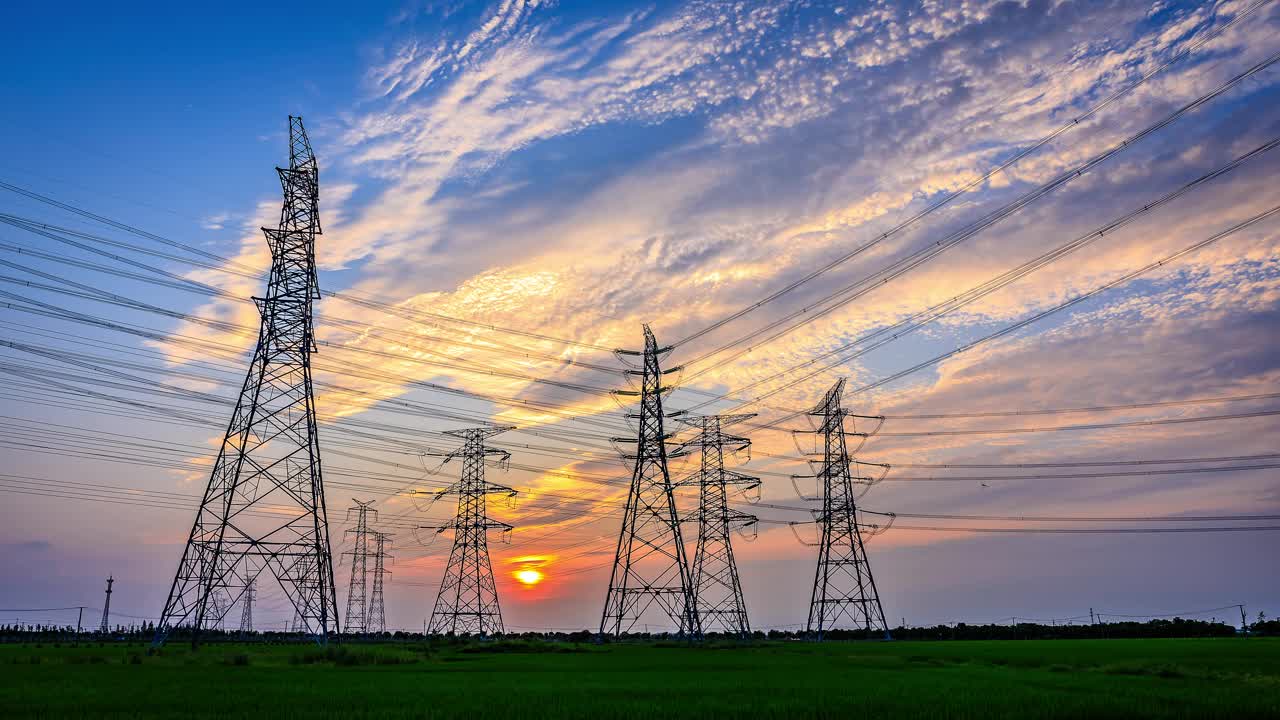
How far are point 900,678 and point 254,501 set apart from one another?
1126 inches

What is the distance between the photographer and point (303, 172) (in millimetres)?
45062

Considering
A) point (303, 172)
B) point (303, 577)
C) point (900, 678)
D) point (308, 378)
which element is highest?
point (303, 172)

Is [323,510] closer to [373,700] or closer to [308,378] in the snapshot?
[308,378]

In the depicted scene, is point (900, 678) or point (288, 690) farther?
point (900, 678)

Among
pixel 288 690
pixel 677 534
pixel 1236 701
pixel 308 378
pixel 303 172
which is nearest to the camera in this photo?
pixel 1236 701

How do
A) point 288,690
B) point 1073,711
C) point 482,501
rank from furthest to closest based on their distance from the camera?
point 482,501 → point 288,690 → point 1073,711

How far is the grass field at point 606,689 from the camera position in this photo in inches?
672

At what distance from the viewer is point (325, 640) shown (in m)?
38.7

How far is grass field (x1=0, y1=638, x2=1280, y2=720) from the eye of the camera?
17.1 m

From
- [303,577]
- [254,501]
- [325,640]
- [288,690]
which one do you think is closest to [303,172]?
[254,501]

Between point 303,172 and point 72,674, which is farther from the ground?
point 303,172

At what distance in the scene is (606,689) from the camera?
23.0m

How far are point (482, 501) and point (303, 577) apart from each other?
3098 cm

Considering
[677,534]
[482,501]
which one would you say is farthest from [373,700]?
[482,501]
